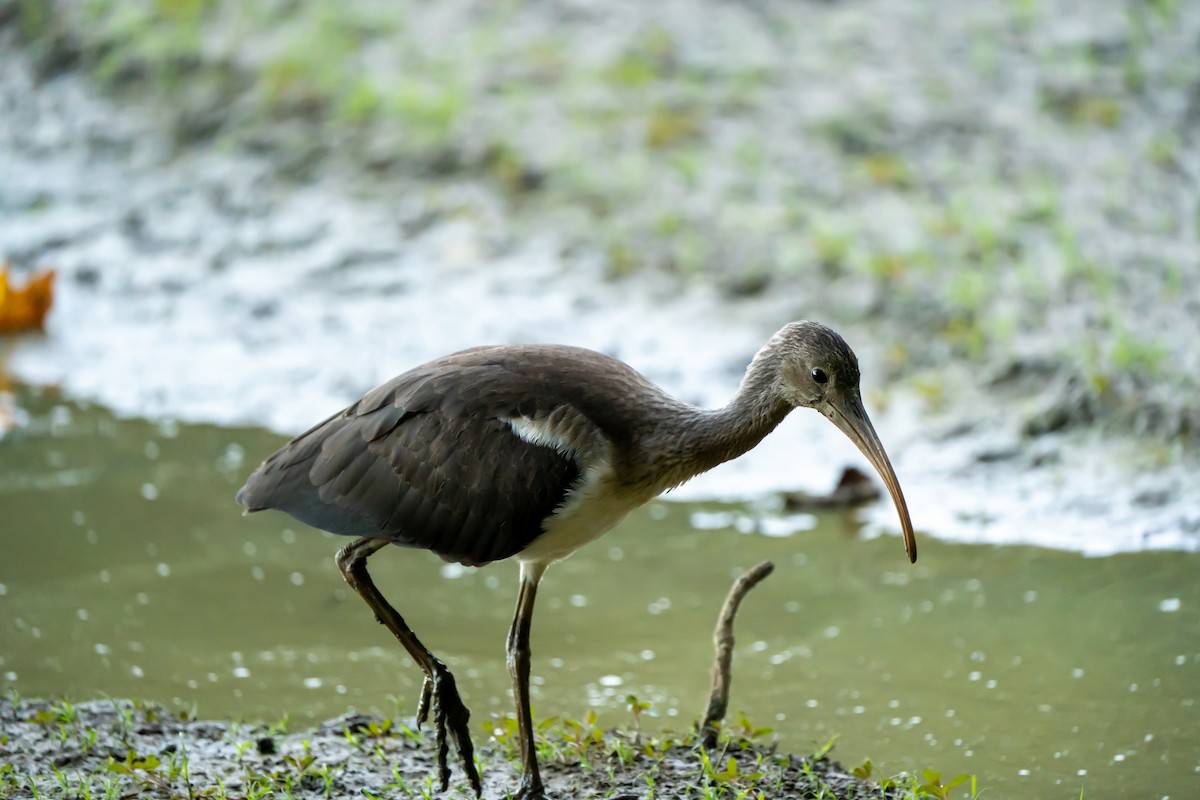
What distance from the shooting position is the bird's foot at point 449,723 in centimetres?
505

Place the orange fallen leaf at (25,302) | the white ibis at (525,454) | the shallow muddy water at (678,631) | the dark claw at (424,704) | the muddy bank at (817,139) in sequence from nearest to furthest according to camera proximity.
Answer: the white ibis at (525,454)
the dark claw at (424,704)
the shallow muddy water at (678,631)
the muddy bank at (817,139)
the orange fallen leaf at (25,302)

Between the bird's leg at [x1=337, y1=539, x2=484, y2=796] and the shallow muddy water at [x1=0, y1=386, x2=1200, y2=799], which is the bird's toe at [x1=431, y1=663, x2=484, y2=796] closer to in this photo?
the bird's leg at [x1=337, y1=539, x2=484, y2=796]

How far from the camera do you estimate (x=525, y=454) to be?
16.7 ft

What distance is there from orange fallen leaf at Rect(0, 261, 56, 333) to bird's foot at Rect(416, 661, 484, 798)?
6473mm

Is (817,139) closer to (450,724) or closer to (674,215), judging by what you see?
(674,215)

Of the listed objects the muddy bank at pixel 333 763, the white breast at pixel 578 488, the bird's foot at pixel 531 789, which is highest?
the white breast at pixel 578 488

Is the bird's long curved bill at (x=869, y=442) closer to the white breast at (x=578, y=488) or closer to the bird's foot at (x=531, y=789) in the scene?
the white breast at (x=578, y=488)

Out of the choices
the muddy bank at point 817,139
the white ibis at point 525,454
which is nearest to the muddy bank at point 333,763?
the white ibis at point 525,454

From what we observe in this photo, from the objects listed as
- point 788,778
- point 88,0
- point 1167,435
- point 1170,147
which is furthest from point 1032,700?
point 88,0

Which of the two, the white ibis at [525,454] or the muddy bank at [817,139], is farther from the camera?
the muddy bank at [817,139]

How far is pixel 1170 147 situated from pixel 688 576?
5.62 m

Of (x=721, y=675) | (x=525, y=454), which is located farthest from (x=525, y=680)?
(x=525, y=454)

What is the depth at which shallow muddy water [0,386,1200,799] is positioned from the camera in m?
5.84

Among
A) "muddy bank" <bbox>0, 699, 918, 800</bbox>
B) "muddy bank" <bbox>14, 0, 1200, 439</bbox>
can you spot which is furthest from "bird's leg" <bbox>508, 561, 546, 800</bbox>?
"muddy bank" <bbox>14, 0, 1200, 439</bbox>
